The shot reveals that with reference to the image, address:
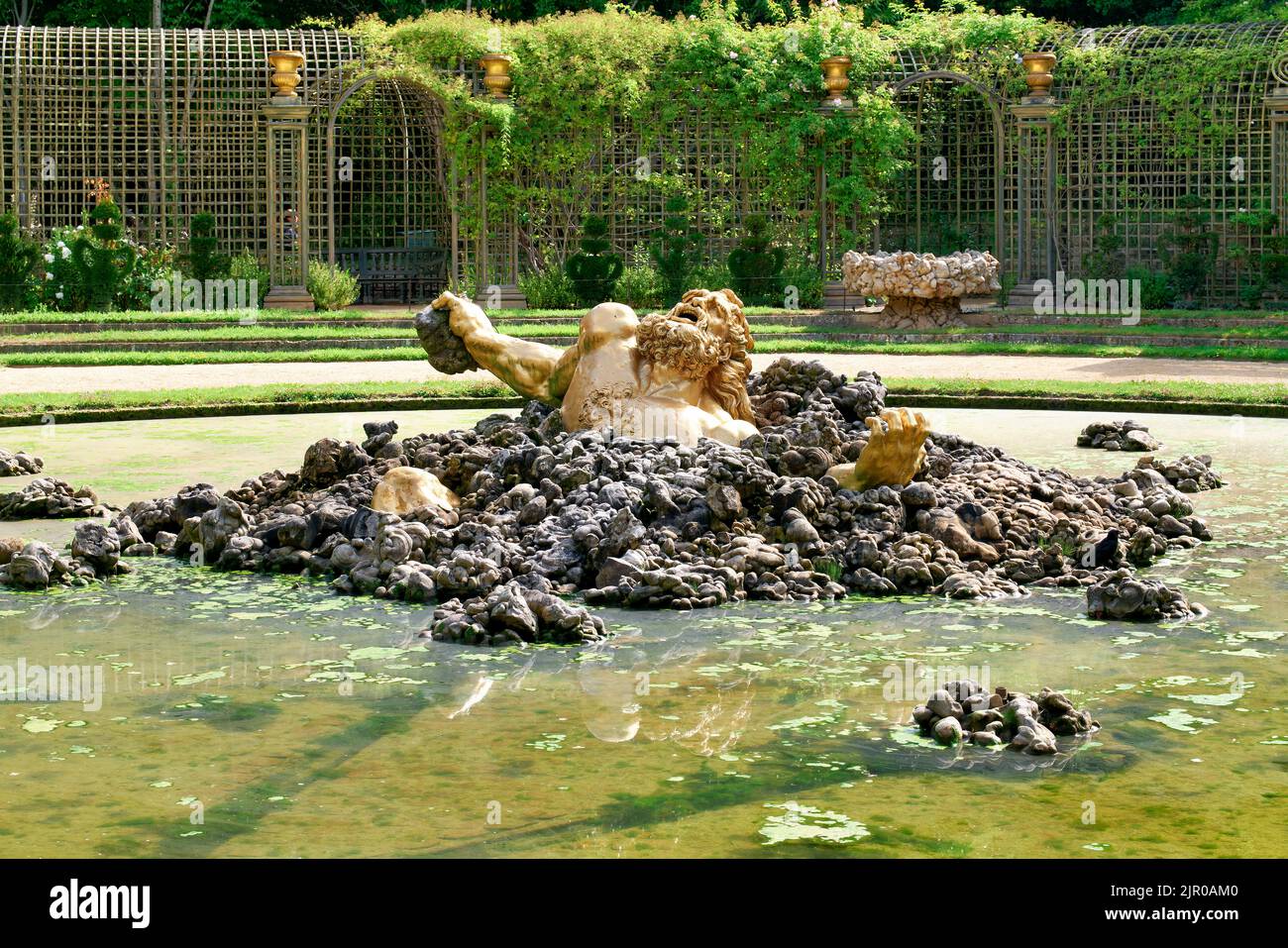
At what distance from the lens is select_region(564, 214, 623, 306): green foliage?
70.5 feet

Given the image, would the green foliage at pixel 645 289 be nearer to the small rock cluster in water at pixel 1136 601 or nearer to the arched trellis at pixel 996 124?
the arched trellis at pixel 996 124

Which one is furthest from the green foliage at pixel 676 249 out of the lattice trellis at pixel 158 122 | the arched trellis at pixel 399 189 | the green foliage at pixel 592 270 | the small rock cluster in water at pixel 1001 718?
the small rock cluster in water at pixel 1001 718

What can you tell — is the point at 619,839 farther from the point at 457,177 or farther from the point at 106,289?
the point at 457,177

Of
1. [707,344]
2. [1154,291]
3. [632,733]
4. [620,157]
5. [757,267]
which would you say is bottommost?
[632,733]

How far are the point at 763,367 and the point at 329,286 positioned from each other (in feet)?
25.9

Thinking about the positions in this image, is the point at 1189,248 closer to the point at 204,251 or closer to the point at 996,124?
the point at 996,124

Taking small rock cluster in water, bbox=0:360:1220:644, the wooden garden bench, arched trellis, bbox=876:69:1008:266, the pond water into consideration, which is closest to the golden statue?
small rock cluster in water, bbox=0:360:1220:644

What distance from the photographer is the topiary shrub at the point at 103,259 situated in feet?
64.5

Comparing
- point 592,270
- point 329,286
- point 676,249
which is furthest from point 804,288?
point 329,286

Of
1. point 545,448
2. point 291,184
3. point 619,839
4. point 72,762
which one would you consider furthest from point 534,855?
point 291,184

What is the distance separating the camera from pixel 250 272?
21359 mm

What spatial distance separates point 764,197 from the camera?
2292cm

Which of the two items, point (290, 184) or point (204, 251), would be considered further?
point (290, 184)

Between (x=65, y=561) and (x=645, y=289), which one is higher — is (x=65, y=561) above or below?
below
